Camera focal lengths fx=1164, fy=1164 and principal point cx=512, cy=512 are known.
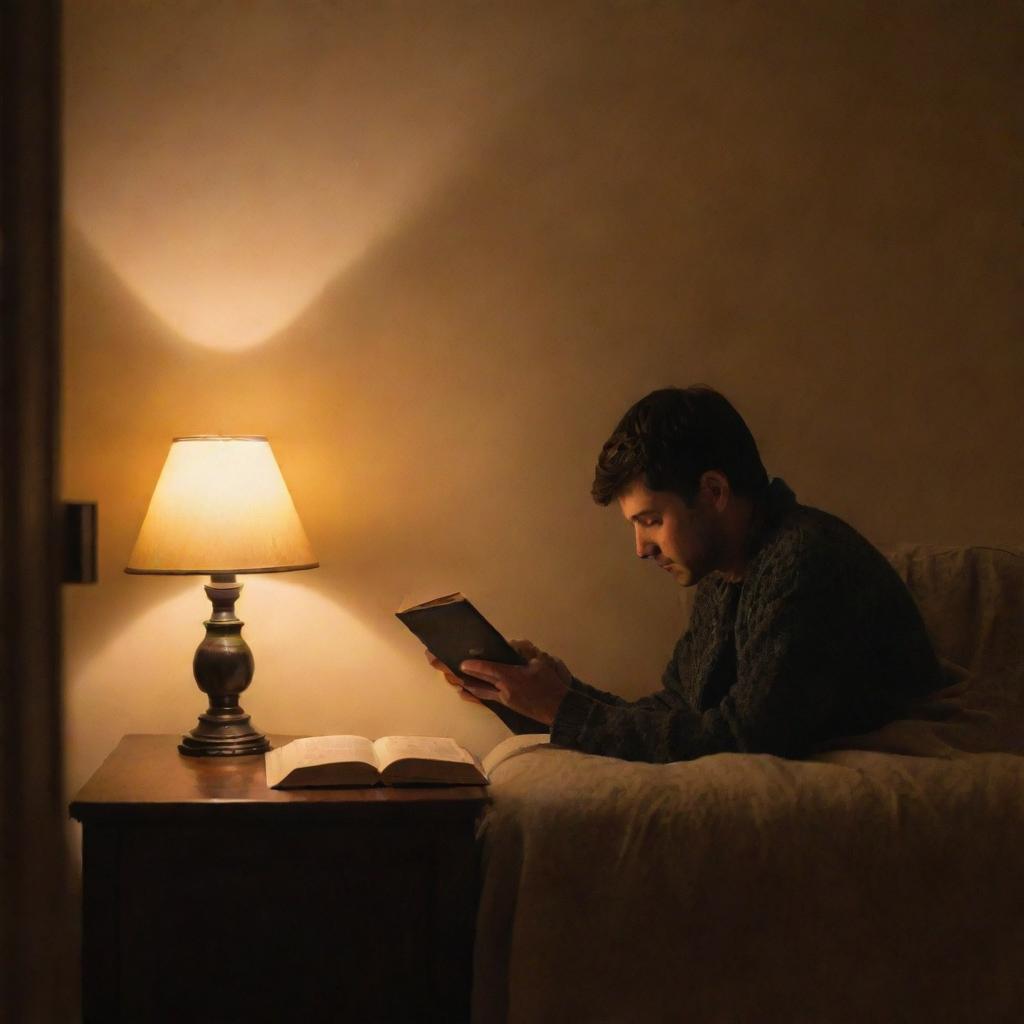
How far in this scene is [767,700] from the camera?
1635mm

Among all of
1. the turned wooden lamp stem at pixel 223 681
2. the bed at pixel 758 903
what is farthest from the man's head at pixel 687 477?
the turned wooden lamp stem at pixel 223 681

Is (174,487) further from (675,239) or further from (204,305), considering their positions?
(675,239)

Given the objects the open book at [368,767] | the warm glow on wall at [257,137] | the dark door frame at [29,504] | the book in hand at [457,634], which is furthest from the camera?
the warm glow on wall at [257,137]

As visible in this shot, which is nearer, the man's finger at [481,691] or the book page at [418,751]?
the book page at [418,751]

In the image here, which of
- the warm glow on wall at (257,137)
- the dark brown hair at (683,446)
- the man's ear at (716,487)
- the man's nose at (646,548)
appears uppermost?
the warm glow on wall at (257,137)

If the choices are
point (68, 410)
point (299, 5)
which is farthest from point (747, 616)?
point (299, 5)

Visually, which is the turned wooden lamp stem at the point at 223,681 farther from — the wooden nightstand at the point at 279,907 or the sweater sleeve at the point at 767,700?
the sweater sleeve at the point at 767,700

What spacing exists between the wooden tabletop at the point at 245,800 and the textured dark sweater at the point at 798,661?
26 centimetres

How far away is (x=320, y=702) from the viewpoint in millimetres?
2205

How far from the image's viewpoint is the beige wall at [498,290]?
2.15 m

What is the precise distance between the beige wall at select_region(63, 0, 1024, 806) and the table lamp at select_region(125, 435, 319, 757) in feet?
0.87

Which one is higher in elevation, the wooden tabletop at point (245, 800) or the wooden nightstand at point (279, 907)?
the wooden tabletop at point (245, 800)

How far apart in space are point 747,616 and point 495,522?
2.16ft

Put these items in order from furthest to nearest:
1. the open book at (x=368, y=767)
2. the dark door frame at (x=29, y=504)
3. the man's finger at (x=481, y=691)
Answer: the man's finger at (x=481, y=691) → the open book at (x=368, y=767) → the dark door frame at (x=29, y=504)
